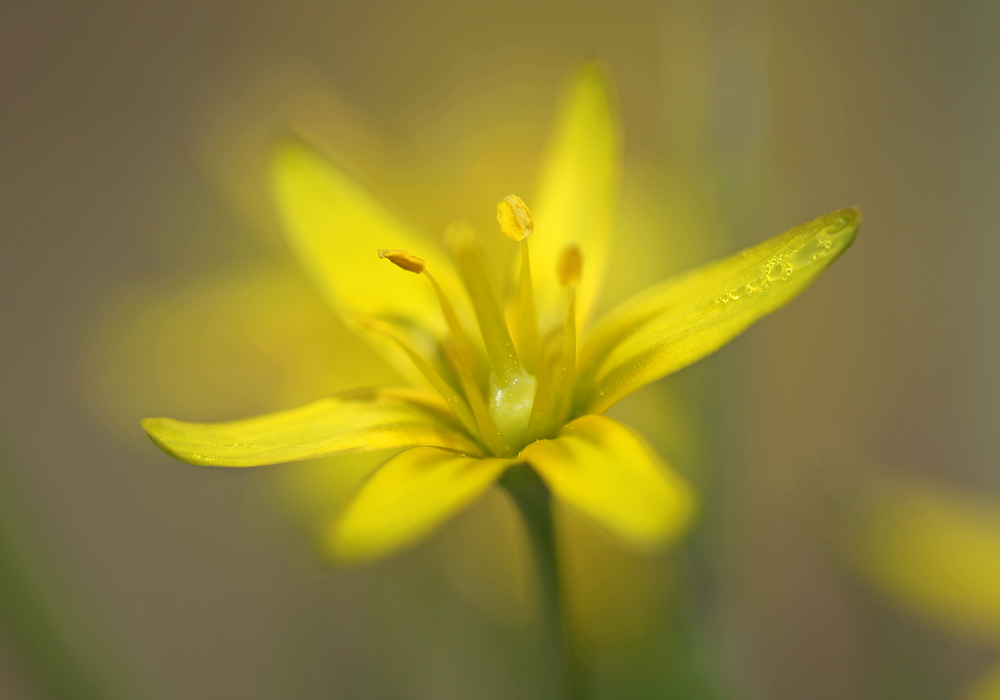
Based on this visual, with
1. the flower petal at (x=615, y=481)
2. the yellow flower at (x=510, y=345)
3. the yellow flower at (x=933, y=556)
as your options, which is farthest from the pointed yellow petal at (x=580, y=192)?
the yellow flower at (x=933, y=556)

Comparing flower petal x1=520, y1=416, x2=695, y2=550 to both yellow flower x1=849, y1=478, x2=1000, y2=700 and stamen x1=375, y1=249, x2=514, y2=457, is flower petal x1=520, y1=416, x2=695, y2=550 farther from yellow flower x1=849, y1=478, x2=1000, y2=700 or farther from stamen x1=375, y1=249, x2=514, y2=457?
yellow flower x1=849, y1=478, x2=1000, y2=700

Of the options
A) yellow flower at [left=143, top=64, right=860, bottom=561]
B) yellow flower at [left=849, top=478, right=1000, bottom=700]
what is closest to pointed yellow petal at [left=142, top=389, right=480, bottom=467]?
yellow flower at [left=143, top=64, right=860, bottom=561]

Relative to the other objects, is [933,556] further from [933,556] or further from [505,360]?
[505,360]

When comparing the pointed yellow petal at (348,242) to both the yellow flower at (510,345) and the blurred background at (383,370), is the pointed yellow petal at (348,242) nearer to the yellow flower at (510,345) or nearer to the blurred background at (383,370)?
the yellow flower at (510,345)

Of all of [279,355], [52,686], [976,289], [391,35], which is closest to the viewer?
[52,686]

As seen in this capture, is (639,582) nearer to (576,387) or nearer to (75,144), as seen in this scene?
(576,387)

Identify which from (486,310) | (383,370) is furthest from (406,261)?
(383,370)

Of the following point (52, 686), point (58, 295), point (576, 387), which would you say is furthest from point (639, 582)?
point (58, 295)
